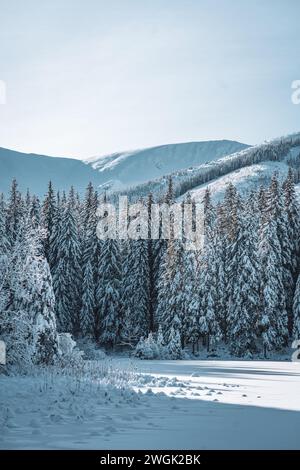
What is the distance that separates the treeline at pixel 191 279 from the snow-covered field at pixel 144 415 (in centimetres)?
2634

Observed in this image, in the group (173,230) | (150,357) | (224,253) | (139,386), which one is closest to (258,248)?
(224,253)

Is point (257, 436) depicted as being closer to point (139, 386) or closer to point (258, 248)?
point (139, 386)

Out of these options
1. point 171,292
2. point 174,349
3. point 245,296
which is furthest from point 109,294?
point 245,296

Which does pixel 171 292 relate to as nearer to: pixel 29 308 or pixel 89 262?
pixel 89 262

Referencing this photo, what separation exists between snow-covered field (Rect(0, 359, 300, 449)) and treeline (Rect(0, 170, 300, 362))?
26.3 metres

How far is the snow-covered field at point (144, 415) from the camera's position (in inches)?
309

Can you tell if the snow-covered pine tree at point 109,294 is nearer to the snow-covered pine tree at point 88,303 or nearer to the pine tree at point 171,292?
the snow-covered pine tree at point 88,303

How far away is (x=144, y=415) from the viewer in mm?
10188

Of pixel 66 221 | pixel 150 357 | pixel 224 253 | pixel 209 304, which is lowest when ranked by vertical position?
pixel 150 357

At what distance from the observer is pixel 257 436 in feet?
27.1

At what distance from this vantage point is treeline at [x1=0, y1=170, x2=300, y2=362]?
45938 millimetres

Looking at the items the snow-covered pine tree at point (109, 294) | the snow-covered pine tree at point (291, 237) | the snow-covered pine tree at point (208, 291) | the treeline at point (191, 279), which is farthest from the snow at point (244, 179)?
the snow-covered pine tree at point (109, 294)
